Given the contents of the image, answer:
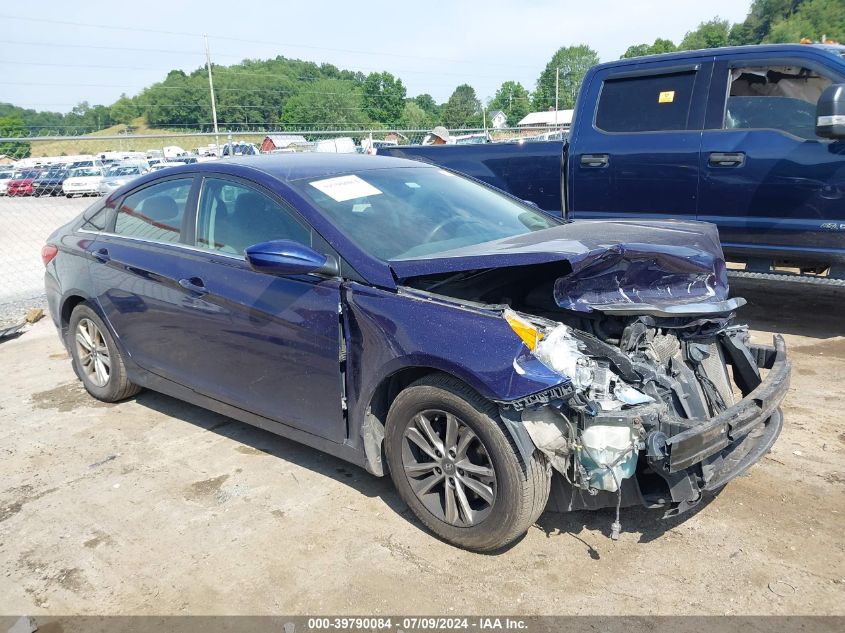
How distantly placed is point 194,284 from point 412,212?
1.29 meters

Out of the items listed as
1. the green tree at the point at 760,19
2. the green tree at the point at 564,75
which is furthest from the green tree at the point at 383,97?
the green tree at the point at 760,19

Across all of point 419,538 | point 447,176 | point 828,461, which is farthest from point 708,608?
point 447,176

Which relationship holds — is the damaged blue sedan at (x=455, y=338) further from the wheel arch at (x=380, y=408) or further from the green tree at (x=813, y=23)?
the green tree at (x=813, y=23)

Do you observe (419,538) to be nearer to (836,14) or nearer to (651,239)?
(651,239)

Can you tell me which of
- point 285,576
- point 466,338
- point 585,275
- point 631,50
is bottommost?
point 285,576

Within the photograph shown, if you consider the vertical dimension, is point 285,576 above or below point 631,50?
below

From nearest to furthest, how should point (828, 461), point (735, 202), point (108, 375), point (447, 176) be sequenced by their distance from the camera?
point (828, 461)
point (447, 176)
point (108, 375)
point (735, 202)

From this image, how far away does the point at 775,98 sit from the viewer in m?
5.58

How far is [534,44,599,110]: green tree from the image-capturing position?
321 ft

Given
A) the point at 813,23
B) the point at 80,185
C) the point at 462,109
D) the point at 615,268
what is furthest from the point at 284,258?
the point at 462,109

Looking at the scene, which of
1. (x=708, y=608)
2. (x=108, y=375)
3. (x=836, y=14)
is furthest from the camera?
(x=836, y=14)

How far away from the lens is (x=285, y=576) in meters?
2.88

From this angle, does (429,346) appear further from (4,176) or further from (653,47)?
(653,47)

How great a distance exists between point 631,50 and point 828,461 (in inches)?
4242
